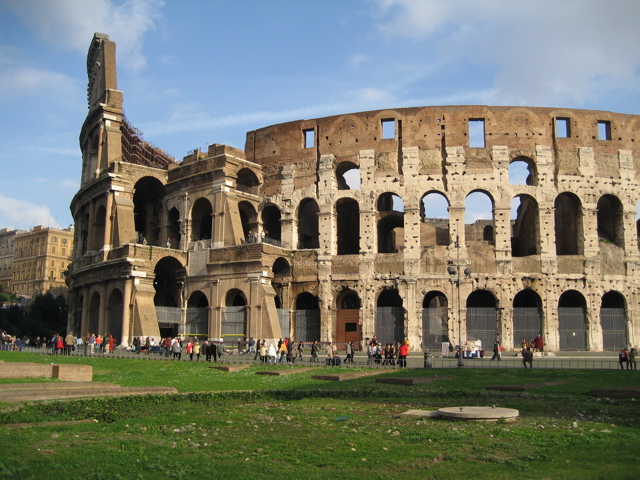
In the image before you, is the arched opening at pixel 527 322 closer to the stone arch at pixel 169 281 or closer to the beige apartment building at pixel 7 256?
the stone arch at pixel 169 281

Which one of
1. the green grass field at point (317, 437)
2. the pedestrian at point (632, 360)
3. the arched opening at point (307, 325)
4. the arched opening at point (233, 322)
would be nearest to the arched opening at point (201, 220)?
the arched opening at point (233, 322)

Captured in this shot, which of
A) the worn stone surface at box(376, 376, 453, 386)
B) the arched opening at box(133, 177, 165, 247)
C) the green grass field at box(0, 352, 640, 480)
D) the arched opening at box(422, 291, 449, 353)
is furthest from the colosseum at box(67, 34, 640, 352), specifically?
the green grass field at box(0, 352, 640, 480)

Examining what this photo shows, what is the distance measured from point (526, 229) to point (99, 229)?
26957mm

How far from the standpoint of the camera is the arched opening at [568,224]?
1473 inches

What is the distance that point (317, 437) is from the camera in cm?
952

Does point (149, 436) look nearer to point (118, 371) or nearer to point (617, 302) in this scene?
point (118, 371)

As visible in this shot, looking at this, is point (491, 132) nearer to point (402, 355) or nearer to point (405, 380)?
point (402, 355)

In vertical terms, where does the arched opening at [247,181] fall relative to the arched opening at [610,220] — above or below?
above

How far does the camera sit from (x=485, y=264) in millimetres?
36312

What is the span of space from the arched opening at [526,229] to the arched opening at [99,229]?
2569cm

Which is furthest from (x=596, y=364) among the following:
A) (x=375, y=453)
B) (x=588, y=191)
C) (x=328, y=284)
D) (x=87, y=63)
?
(x=87, y=63)

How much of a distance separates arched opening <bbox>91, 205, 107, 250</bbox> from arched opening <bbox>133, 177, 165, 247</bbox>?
8.39 ft

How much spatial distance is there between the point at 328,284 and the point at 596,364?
15.3 meters

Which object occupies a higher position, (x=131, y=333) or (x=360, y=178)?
(x=360, y=178)
